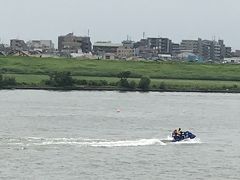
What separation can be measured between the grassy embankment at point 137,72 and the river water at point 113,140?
3564 centimetres

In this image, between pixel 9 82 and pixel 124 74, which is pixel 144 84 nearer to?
pixel 124 74

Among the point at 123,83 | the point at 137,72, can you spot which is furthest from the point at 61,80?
the point at 137,72

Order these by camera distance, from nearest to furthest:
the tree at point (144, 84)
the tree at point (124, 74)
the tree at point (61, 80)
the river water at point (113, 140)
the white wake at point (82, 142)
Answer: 1. the river water at point (113, 140)
2. the white wake at point (82, 142)
3. the tree at point (61, 80)
4. the tree at point (144, 84)
5. the tree at point (124, 74)

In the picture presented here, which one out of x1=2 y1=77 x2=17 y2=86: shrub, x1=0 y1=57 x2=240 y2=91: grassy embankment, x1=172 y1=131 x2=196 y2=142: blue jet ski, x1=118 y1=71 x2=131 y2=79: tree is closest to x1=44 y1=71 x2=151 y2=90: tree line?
x1=0 y1=57 x2=240 y2=91: grassy embankment

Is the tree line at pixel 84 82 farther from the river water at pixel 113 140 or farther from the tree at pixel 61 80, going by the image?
the river water at pixel 113 140

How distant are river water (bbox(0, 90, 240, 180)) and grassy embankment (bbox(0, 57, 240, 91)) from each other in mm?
35643

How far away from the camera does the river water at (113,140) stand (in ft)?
150

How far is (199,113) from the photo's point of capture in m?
88.6

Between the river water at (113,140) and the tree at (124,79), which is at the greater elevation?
the tree at (124,79)

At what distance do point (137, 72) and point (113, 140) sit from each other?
93604mm

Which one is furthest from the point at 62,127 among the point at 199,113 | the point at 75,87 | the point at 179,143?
the point at 75,87

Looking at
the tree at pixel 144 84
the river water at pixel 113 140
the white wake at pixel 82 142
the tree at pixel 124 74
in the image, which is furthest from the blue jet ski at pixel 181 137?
the tree at pixel 124 74

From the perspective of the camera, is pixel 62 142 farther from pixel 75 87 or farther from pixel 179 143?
pixel 75 87

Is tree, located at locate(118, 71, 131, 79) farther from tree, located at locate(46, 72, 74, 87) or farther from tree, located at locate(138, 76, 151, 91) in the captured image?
tree, located at locate(46, 72, 74, 87)
